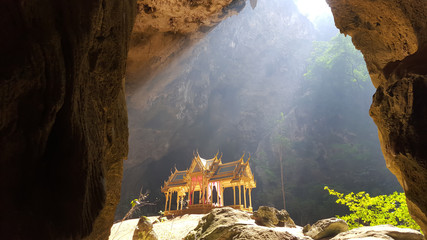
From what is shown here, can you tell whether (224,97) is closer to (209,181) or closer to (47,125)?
(209,181)

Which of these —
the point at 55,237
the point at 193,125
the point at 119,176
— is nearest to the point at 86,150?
the point at 55,237

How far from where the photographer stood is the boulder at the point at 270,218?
933 centimetres

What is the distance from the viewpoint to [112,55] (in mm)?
2910

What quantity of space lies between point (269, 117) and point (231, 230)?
26237 millimetres

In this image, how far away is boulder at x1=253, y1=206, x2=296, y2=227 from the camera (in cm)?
933

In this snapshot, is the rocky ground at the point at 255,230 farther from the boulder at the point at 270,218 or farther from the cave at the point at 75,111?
the cave at the point at 75,111

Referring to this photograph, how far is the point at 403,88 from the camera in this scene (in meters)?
2.80

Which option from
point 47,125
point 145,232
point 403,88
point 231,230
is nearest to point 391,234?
point 231,230

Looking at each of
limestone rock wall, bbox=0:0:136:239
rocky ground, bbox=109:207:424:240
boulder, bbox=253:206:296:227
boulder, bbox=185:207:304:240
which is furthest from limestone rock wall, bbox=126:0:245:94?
boulder, bbox=253:206:296:227

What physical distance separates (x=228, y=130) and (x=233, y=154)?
3.47 metres

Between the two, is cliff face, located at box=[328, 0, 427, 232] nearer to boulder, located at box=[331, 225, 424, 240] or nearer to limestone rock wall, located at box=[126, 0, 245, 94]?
boulder, located at box=[331, 225, 424, 240]

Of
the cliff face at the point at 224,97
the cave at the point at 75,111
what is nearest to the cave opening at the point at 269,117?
the cliff face at the point at 224,97

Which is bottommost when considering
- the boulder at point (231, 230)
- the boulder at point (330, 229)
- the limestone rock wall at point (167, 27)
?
the boulder at point (330, 229)

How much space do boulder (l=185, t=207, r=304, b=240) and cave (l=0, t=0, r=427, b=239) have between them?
9.92 ft
